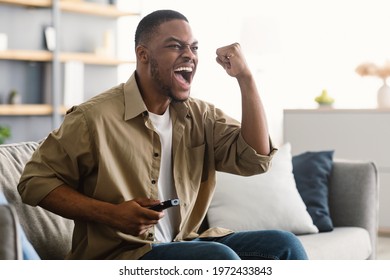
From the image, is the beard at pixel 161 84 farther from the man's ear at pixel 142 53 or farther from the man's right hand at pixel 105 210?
the man's right hand at pixel 105 210

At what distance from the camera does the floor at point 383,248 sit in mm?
4051

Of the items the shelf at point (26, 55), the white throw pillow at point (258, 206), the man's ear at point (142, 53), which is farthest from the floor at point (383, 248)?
the shelf at point (26, 55)

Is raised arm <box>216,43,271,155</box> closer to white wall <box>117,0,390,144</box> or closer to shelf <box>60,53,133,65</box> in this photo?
white wall <box>117,0,390,144</box>

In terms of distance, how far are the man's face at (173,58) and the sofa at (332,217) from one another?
19.3 inches

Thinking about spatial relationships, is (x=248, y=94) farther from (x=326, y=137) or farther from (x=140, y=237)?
(x=326, y=137)

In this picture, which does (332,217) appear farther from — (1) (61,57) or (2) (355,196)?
(1) (61,57)

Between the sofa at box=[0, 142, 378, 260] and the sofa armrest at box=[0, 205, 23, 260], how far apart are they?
70cm

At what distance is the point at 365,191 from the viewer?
9.73ft

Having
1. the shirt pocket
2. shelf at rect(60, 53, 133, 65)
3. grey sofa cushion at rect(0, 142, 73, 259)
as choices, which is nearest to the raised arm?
the shirt pocket

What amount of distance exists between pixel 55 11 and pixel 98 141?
3656 mm

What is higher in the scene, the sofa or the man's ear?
the man's ear

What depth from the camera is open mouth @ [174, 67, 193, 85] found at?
200 cm

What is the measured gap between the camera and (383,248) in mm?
4324

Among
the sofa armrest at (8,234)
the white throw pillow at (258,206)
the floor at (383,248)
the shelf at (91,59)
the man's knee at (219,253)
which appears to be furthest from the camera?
the shelf at (91,59)
